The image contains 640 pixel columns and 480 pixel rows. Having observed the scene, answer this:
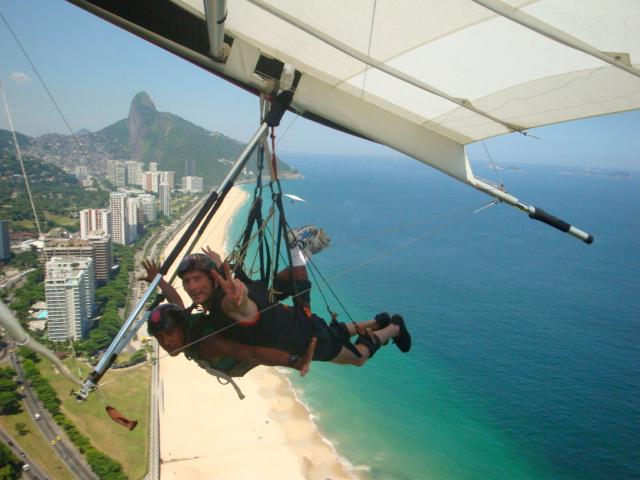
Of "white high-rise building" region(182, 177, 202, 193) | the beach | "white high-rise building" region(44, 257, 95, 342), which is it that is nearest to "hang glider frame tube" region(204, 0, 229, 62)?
the beach

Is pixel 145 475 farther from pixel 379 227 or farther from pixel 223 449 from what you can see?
pixel 379 227

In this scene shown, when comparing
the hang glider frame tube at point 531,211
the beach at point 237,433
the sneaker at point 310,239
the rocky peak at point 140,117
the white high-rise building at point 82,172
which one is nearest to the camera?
the hang glider frame tube at point 531,211

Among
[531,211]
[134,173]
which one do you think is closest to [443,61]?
[531,211]

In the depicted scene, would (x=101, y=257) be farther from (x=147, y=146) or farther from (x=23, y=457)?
(x=147, y=146)

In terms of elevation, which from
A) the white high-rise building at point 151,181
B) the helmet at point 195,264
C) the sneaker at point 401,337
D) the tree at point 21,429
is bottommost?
the tree at point 21,429

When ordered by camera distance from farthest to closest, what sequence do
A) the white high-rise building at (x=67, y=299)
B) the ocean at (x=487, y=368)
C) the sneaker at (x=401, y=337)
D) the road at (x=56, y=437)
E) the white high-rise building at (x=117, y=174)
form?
1. the white high-rise building at (x=117, y=174)
2. the white high-rise building at (x=67, y=299)
3. the ocean at (x=487, y=368)
4. the road at (x=56, y=437)
5. the sneaker at (x=401, y=337)

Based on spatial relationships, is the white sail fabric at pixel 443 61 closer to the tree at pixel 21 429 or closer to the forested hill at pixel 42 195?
the tree at pixel 21 429

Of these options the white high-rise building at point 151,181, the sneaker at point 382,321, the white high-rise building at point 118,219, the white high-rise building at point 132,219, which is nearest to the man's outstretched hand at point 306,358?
the sneaker at point 382,321
